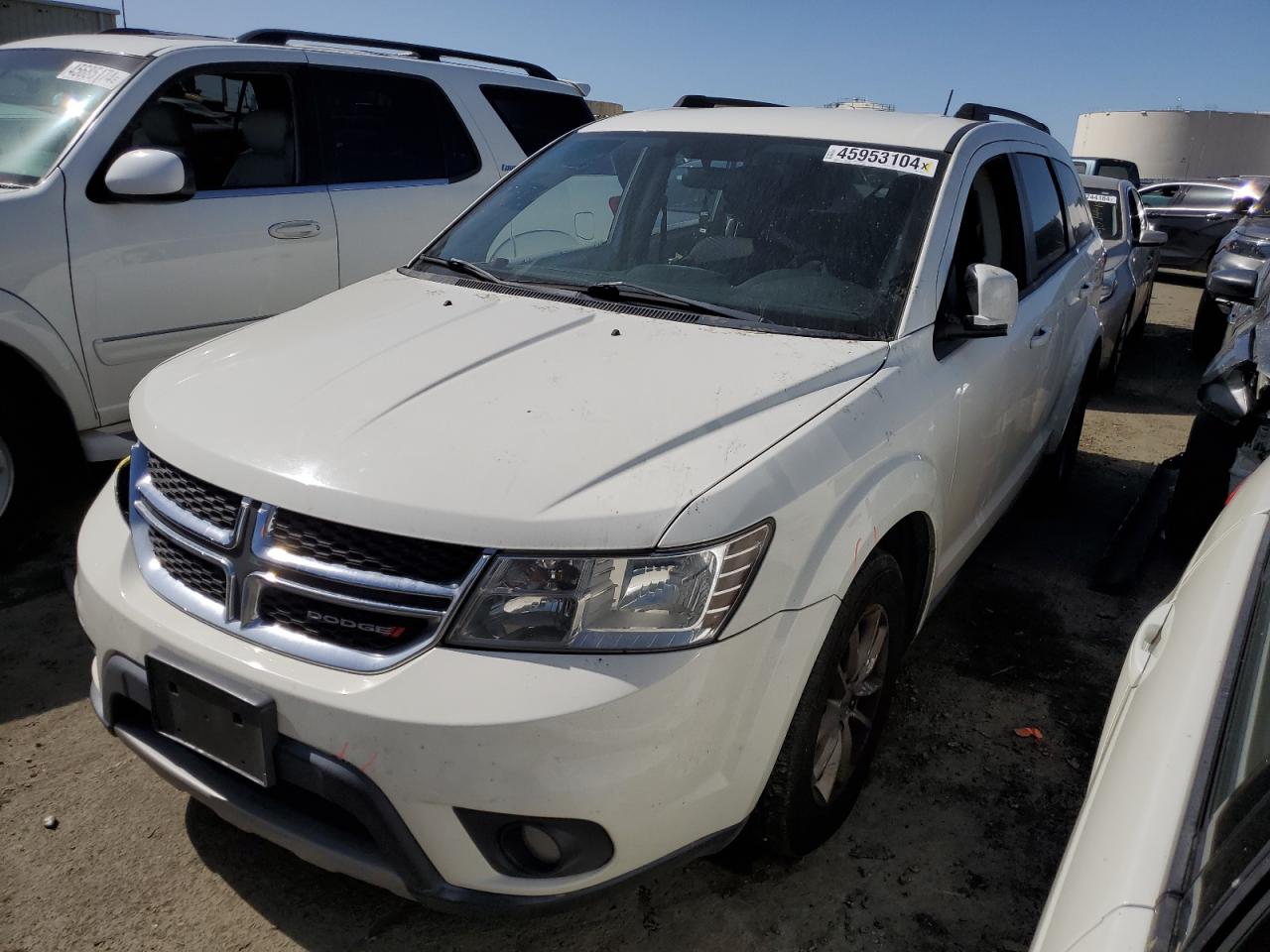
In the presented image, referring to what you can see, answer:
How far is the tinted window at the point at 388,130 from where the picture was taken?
4562 mm

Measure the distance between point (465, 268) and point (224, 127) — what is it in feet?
6.41

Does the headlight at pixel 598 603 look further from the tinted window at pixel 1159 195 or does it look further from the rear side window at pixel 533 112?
the tinted window at pixel 1159 195

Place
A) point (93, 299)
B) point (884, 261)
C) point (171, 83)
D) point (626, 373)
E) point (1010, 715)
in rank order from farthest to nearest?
point (171, 83), point (93, 299), point (1010, 715), point (884, 261), point (626, 373)

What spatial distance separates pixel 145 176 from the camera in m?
3.62

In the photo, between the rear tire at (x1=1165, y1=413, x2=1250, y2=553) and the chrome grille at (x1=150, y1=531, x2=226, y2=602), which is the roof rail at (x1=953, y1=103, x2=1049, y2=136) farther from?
the chrome grille at (x1=150, y1=531, x2=226, y2=602)

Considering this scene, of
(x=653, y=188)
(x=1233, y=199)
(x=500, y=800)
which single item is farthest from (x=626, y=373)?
(x=1233, y=199)

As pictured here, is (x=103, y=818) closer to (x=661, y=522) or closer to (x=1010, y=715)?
(x=661, y=522)

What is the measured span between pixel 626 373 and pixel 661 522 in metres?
0.57

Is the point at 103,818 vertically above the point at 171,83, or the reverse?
the point at 171,83

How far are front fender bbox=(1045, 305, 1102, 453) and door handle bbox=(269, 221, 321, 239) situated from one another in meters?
3.29

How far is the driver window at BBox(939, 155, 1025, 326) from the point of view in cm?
280

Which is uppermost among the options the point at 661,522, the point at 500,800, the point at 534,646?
the point at 661,522

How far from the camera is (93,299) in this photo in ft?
12.1

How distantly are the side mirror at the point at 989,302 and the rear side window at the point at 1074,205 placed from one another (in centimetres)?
197
